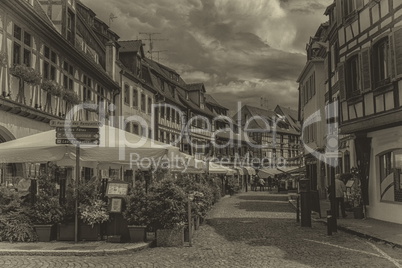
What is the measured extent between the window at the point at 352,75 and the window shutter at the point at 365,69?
47.0 inches

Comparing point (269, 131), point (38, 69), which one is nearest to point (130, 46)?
point (38, 69)

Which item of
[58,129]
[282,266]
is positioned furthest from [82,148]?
[282,266]

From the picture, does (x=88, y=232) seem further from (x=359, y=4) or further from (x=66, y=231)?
(x=359, y=4)

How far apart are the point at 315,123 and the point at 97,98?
1356 centimetres

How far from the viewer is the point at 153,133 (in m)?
38.5

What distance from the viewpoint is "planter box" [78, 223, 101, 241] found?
11273 millimetres

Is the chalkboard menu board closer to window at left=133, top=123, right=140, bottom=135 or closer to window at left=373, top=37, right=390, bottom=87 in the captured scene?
window at left=373, top=37, right=390, bottom=87

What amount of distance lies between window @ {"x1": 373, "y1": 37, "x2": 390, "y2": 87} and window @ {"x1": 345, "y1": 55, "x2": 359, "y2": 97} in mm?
1578

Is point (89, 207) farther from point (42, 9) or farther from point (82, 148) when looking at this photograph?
point (42, 9)

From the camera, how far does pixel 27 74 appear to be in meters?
16.2

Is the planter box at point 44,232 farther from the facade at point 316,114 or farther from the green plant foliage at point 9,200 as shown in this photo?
the facade at point 316,114

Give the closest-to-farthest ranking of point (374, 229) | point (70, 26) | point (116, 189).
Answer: point (116, 189), point (374, 229), point (70, 26)

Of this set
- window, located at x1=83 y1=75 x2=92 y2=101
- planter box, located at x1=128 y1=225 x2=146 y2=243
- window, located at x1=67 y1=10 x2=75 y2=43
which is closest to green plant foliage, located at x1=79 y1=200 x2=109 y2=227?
planter box, located at x1=128 y1=225 x2=146 y2=243

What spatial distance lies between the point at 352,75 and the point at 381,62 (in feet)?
7.15
